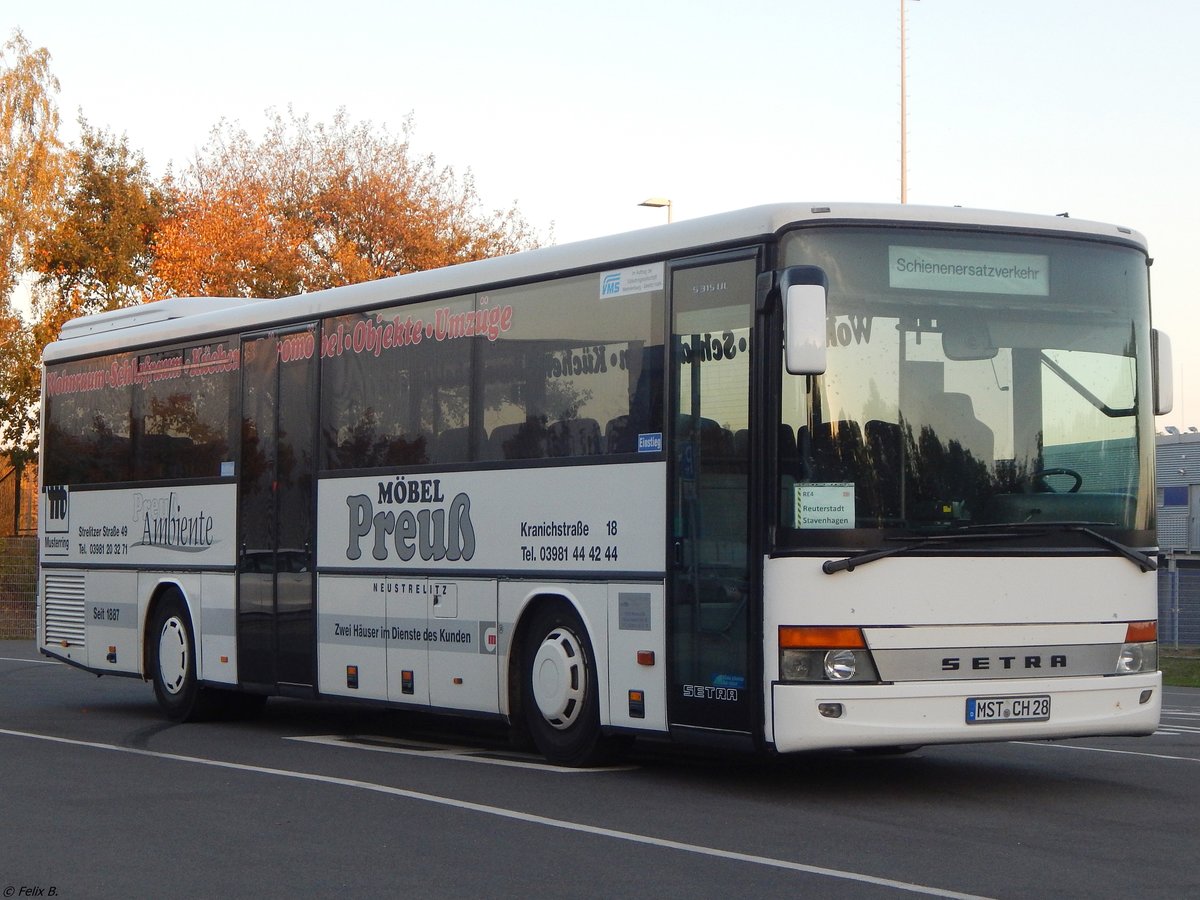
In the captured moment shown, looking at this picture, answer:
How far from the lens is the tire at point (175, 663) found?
15953mm

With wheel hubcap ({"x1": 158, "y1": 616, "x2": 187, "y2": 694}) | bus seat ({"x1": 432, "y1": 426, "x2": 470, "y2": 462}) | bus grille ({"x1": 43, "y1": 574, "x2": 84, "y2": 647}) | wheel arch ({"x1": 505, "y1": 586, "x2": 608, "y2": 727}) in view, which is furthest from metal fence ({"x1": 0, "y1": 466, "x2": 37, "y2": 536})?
wheel arch ({"x1": 505, "y1": 586, "x2": 608, "y2": 727})

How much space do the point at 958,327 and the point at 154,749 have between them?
6.75 metres

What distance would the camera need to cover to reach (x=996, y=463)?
10.3 m

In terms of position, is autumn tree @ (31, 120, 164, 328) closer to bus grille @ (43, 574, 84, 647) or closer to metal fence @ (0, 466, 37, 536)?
metal fence @ (0, 466, 37, 536)

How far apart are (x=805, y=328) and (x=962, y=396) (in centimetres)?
119

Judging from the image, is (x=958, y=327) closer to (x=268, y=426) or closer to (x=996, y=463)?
(x=996, y=463)

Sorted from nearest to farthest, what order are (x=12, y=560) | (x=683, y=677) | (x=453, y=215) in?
(x=683, y=677) < (x=12, y=560) < (x=453, y=215)

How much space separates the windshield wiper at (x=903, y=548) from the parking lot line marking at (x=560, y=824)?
6.36 ft

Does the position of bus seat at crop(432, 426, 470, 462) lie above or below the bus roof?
below

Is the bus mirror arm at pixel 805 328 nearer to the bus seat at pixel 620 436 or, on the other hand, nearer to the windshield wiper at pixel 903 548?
the windshield wiper at pixel 903 548

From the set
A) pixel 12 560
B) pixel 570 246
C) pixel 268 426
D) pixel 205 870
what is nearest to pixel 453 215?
pixel 12 560

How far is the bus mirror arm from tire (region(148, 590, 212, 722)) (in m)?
7.94

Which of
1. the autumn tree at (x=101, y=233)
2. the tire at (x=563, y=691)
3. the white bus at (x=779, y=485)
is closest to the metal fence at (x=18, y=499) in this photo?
the autumn tree at (x=101, y=233)

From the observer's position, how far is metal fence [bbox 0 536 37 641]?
33719 mm
